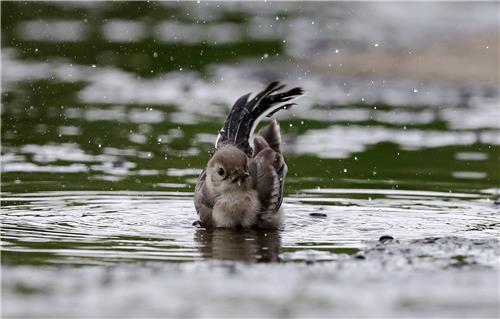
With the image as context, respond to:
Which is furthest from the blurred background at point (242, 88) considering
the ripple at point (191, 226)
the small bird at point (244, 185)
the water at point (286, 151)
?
the small bird at point (244, 185)

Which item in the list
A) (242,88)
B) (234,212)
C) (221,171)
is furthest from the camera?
(242,88)

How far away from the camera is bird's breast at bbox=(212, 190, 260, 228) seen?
11352 millimetres

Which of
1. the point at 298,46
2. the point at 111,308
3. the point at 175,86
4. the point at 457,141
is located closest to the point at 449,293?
the point at 111,308

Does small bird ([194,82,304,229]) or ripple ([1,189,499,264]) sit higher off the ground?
small bird ([194,82,304,229])

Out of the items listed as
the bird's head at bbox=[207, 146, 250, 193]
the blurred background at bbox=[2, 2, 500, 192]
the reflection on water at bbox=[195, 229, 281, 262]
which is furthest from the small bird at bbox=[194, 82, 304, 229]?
the blurred background at bbox=[2, 2, 500, 192]

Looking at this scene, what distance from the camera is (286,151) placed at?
53.9 ft

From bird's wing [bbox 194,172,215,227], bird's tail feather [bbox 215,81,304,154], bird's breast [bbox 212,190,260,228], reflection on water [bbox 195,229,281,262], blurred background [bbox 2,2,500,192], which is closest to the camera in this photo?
reflection on water [bbox 195,229,281,262]

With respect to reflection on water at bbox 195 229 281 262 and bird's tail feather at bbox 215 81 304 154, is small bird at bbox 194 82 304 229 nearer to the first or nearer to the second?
bird's tail feather at bbox 215 81 304 154

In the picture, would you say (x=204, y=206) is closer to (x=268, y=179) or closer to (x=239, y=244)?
(x=268, y=179)

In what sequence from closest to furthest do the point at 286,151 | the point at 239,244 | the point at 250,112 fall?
the point at 239,244 → the point at 250,112 → the point at 286,151

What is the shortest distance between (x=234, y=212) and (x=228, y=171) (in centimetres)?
37

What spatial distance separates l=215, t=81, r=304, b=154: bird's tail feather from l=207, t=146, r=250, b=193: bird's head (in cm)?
71

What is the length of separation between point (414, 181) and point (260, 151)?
2828 mm

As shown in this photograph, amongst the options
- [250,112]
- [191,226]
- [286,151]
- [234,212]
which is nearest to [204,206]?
[191,226]
